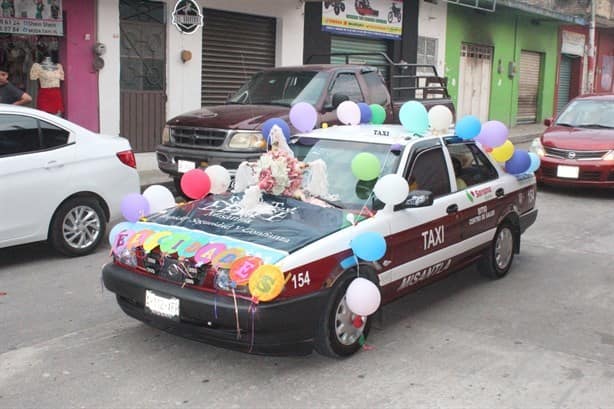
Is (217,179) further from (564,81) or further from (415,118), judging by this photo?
(564,81)

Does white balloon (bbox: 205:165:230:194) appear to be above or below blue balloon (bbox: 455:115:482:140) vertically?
below

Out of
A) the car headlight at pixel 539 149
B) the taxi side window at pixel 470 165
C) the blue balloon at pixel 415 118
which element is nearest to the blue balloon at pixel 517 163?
the taxi side window at pixel 470 165

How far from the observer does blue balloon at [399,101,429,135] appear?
5855 millimetres

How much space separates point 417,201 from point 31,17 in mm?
9036

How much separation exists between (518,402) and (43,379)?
2843mm

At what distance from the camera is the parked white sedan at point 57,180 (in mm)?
6766

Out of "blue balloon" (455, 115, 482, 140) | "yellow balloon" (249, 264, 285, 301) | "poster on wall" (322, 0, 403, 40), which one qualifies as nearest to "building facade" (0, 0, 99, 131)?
"poster on wall" (322, 0, 403, 40)

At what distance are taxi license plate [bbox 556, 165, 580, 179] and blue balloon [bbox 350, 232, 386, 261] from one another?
303 inches

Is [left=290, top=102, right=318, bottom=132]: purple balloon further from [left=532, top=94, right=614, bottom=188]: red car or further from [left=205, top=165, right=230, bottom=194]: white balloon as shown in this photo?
[left=532, top=94, right=614, bottom=188]: red car


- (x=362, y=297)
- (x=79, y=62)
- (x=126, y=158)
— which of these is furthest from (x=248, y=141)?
(x=79, y=62)

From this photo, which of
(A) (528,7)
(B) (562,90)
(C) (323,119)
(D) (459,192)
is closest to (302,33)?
(C) (323,119)

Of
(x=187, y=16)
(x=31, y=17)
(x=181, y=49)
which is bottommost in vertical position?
(x=181, y=49)

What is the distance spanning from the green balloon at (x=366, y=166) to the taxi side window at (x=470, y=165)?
111 centimetres

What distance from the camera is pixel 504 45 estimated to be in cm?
2441
